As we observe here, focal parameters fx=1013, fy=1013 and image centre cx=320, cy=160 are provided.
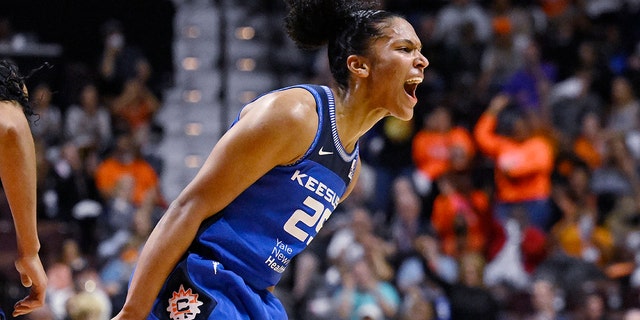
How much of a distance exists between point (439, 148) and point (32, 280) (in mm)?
7618

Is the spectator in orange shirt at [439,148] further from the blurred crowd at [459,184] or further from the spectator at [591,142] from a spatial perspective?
the spectator at [591,142]

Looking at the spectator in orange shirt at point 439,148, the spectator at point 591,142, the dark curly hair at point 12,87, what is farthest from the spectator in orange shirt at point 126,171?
the dark curly hair at point 12,87

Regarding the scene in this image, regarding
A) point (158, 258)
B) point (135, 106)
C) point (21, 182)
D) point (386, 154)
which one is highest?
point (21, 182)

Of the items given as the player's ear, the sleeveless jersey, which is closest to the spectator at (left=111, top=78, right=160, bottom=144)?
the player's ear

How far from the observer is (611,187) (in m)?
10.6

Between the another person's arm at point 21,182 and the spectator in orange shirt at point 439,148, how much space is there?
738 centimetres

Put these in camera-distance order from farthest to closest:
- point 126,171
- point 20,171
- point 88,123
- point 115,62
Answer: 1. point 115,62
2. point 88,123
3. point 126,171
4. point 20,171

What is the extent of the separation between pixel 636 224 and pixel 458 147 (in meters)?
1.99

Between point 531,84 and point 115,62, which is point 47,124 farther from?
point 531,84

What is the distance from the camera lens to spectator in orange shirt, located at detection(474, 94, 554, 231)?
34.8ft

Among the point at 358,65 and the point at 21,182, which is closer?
the point at 21,182

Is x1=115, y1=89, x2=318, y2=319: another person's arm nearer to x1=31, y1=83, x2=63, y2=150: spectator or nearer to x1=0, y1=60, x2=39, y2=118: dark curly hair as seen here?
x1=0, y1=60, x2=39, y2=118: dark curly hair

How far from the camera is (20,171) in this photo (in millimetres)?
3578

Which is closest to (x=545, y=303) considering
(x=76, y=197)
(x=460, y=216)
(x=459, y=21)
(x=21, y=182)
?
(x=460, y=216)
